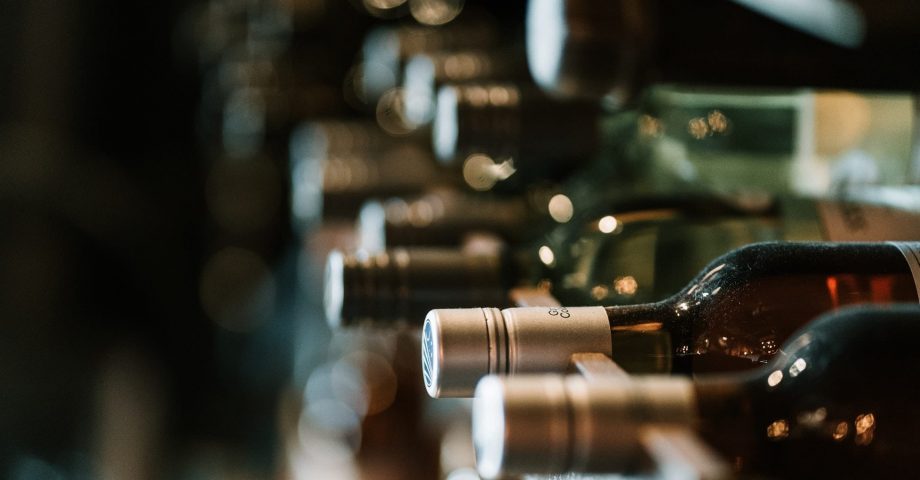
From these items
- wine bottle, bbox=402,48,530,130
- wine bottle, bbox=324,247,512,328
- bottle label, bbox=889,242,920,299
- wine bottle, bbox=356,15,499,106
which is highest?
wine bottle, bbox=356,15,499,106

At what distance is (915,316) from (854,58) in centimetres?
27

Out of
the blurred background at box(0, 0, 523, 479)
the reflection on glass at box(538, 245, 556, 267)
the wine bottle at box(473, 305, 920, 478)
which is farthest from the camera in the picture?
the blurred background at box(0, 0, 523, 479)

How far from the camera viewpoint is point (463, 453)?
74cm

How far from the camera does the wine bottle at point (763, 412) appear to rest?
0.25 m

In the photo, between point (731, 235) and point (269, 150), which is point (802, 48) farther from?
point (269, 150)

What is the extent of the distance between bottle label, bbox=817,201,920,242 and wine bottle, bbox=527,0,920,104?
2.9 inches

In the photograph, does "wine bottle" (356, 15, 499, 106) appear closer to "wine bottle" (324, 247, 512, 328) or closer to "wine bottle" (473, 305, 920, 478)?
"wine bottle" (324, 247, 512, 328)

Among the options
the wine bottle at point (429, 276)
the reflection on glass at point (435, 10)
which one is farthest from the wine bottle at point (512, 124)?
the reflection on glass at point (435, 10)

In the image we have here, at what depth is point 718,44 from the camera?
55 centimetres

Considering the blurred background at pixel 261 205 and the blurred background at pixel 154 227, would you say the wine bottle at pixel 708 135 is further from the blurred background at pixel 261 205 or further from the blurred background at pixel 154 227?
the blurred background at pixel 154 227

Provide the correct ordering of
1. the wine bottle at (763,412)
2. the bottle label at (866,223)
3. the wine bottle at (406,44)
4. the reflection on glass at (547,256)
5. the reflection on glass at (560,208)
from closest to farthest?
1. the wine bottle at (763,412)
2. the bottle label at (866,223)
3. the reflection on glass at (547,256)
4. the reflection on glass at (560,208)
5. the wine bottle at (406,44)

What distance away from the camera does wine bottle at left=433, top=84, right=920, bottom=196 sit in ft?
1.86

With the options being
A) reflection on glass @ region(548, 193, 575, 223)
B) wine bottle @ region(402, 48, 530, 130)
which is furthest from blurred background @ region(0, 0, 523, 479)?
reflection on glass @ region(548, 193, 575, 223)

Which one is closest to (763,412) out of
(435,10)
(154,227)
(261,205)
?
(435,10)
